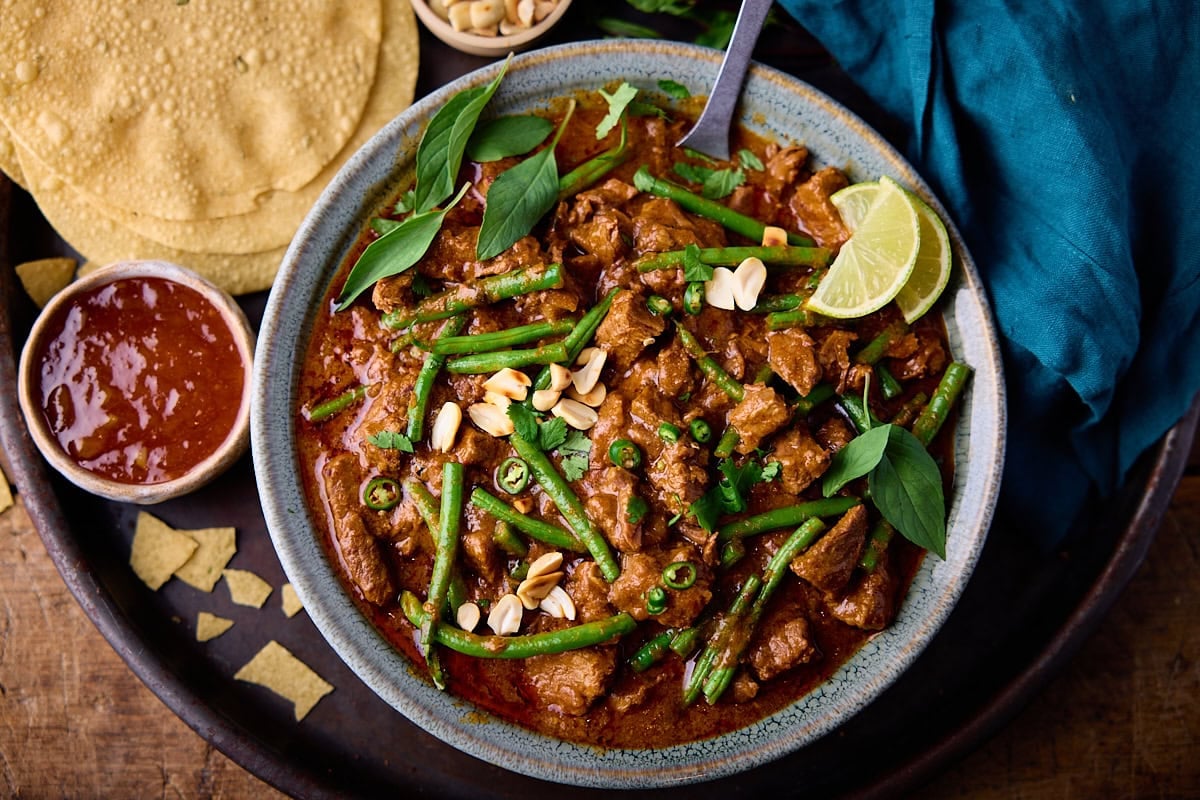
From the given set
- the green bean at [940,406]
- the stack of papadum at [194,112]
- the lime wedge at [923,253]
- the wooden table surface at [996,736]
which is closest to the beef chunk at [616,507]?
Answer: the green bean at [940,406]

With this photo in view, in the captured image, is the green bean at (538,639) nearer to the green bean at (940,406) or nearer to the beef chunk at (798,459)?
the beef chunk at (798,459)

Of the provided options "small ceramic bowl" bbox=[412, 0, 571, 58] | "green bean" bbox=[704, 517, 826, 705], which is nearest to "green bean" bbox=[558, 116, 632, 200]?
"small ceramic bowl" bbox=[412, 0, 571, 58]

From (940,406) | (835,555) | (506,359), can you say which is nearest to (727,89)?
(506,359)

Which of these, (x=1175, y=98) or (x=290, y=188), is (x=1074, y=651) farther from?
(x=290, y=188)

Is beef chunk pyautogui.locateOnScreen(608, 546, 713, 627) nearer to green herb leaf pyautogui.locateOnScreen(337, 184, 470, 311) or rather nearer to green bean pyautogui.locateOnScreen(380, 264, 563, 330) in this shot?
green bean pyautogui.locateOnScreen(380, 264, 563, 330)

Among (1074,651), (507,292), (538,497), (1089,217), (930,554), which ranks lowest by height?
(1074,651)

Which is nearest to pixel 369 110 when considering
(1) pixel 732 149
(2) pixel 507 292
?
(2) pixel 507 292
